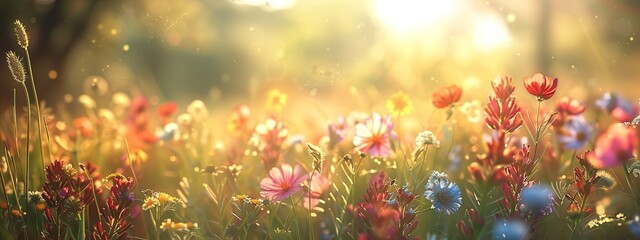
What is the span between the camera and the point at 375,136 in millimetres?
1804

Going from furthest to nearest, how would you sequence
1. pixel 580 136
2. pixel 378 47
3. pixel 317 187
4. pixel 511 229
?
pixel 378 47 < pixel 580 136 < pixel 317 187 < pixel 511 229

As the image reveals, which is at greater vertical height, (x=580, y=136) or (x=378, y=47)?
(x=378, y=47)

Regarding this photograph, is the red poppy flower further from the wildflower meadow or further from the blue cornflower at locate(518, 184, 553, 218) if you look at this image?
the blue cornflower at locate(518, 184, 553, 218)

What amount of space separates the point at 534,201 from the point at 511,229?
0.10 m

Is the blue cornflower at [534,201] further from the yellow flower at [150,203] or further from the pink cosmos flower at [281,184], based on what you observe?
the yellow flower at [150,203]

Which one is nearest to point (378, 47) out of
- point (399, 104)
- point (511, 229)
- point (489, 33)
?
point (489, 33)

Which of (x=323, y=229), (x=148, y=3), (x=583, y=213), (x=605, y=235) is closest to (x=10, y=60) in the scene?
(x=323, y=229)

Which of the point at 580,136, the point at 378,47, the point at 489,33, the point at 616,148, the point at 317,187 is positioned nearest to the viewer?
the point at 616,148

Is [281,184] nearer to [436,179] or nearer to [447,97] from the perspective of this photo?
[436,179]

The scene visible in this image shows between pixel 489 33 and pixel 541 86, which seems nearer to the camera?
pixel 541 86

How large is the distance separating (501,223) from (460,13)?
513cm

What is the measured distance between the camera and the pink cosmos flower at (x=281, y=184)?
1596 millimetres

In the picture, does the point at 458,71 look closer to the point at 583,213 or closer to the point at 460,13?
the point at 460,13

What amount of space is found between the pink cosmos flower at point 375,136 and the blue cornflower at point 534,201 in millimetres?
421
